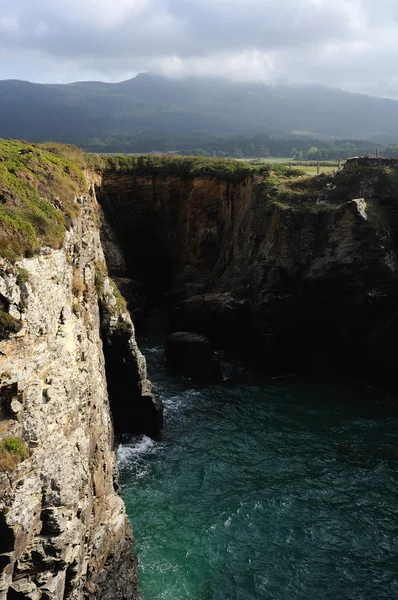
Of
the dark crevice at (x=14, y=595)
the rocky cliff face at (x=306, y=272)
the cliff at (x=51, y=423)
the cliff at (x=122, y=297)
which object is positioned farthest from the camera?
the rocky cliff face at (x=306, y=272)

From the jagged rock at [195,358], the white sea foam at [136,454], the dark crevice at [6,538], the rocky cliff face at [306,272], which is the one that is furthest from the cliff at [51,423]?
the rocky cliff face at [306,272]

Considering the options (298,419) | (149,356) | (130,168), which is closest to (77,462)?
(298,419)

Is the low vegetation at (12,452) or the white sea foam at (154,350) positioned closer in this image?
the low vegetation at (12,452)

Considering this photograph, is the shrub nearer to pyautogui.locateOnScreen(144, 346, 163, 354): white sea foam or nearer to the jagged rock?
the jagged rock

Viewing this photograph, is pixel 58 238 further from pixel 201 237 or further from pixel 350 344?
pixel 201 237

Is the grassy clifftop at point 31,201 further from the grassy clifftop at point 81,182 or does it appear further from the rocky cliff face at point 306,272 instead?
the rocky cliff face at point 306,272

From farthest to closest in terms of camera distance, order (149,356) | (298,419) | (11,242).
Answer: (149,356) < (298,419) < (11,242)
